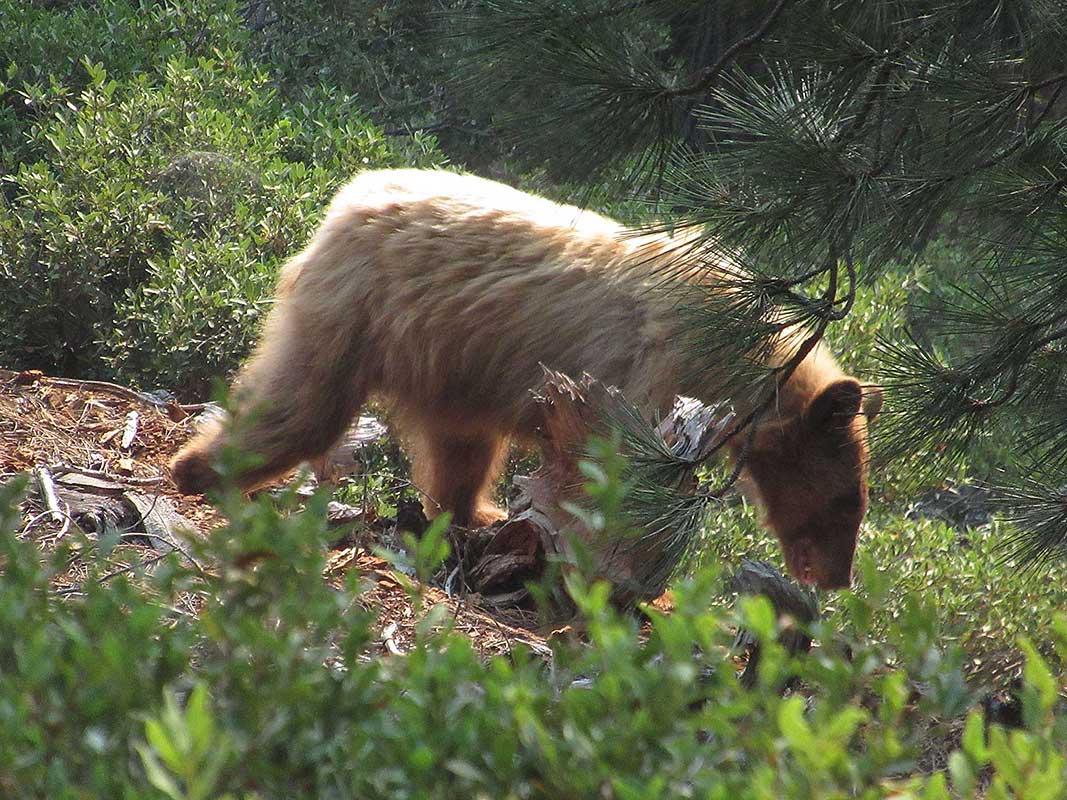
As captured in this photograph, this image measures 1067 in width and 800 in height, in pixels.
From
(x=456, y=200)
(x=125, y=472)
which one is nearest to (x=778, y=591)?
(x=456, y=200)

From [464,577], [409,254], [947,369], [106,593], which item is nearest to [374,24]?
[409,254]

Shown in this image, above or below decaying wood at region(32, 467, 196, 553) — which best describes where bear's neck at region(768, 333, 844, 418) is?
above

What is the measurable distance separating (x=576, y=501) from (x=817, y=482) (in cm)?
113

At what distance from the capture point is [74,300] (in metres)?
7.01

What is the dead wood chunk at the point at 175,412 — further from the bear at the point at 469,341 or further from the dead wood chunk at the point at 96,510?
the dead wood chunk at the point at 96,510

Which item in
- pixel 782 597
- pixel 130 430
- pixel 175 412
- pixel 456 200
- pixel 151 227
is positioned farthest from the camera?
pixel 151 227

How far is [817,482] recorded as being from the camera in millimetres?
5180

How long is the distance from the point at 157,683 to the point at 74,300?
5.86 meters

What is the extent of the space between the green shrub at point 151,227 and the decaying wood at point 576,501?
2.26 metres

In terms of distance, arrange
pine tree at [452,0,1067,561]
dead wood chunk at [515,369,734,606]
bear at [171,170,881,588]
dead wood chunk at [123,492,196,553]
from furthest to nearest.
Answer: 1. bear at [171,170,881,588]
2. dead wood chunk at [123,492,196,553]
3. dead wood chunk at [515,369,734,606]
4. pine tree at [452,0,1067,561]

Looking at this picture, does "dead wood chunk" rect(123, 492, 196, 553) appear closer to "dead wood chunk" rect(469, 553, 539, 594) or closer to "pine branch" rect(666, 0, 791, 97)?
"dead wood chunk" rect(469, 553, 539, 594)

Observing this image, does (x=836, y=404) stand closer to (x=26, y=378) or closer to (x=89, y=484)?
(x=89, y=484)

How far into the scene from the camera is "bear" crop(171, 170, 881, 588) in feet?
17.0

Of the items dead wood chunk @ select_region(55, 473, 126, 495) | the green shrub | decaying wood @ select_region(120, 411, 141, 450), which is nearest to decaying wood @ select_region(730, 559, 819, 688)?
dead wood chunk @ select_region(55, 473, 126, 495)
